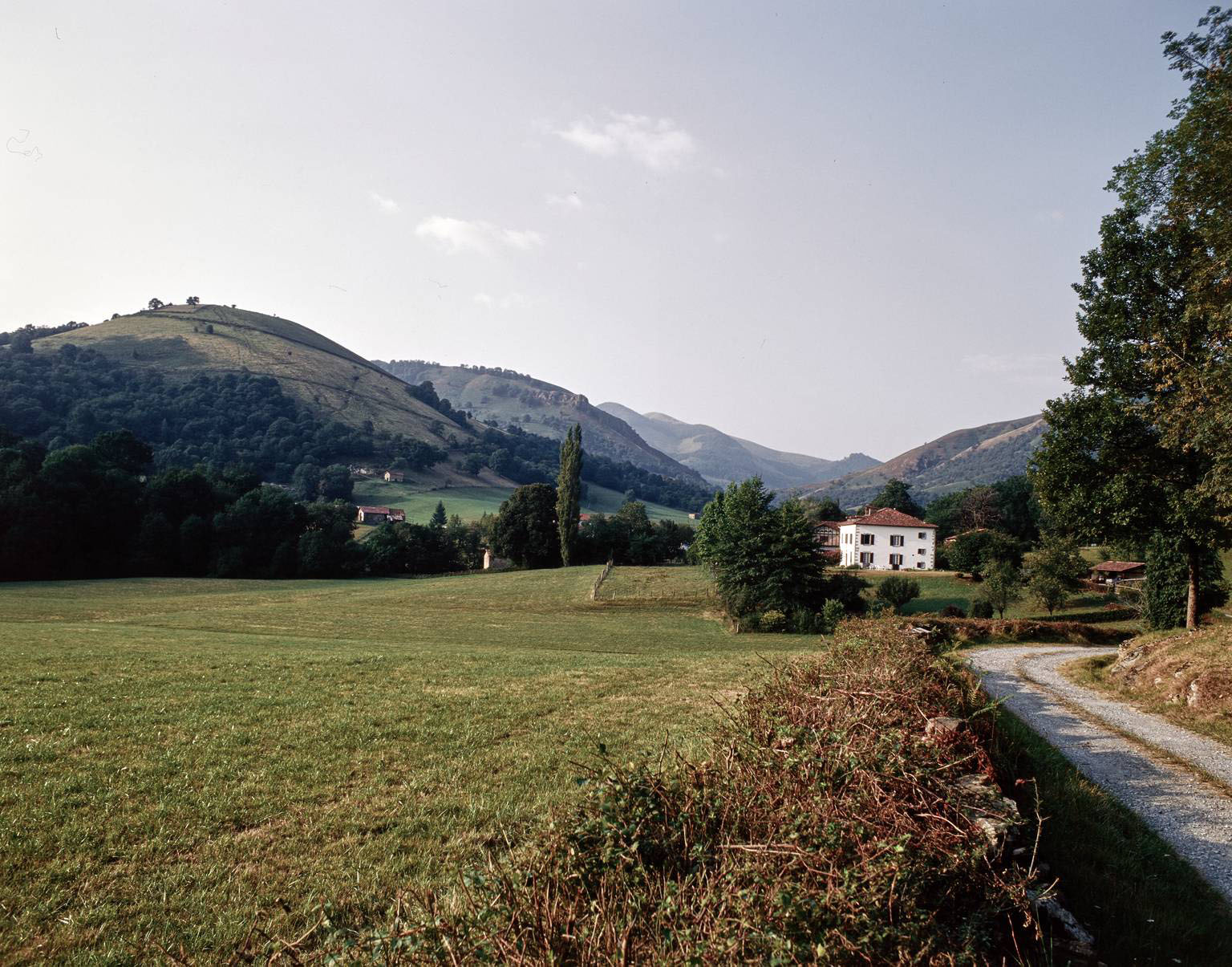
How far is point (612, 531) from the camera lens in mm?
97375

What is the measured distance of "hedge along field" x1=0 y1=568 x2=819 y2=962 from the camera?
5.25 metres

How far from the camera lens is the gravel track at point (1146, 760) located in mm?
7746

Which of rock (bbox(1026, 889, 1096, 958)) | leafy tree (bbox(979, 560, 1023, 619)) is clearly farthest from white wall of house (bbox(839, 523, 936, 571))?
rock (bbox(1026, 889, 1096, 958))

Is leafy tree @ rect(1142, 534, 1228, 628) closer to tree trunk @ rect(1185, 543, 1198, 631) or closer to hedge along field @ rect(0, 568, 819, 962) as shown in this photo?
tree trunk @ rect(1185, 543, 1198, 631)

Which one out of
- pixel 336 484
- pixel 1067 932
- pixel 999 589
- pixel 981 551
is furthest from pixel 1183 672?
pixel 336 484

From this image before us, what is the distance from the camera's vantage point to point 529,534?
94.0 m

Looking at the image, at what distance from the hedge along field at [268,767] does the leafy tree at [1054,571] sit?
48.2 m

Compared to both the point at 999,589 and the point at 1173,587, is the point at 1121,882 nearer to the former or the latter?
the point at 1173,587

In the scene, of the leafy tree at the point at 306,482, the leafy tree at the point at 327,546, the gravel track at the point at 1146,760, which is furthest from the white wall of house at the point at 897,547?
the leafy tree at the point at 306,482

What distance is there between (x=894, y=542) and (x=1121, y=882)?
100042 mm

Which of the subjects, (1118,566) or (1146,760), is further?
(1118,566)

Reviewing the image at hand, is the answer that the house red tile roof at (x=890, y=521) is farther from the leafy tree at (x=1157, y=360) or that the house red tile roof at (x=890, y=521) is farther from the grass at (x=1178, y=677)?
the grass at (x=1178, y=677)

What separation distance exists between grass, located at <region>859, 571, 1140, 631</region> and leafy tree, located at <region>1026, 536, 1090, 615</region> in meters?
1.68

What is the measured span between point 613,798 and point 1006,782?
12.3 feet
